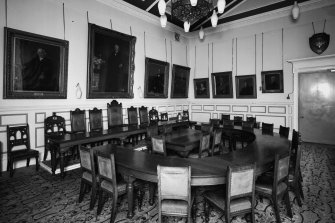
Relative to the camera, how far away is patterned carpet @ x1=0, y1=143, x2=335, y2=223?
2908 millimetres

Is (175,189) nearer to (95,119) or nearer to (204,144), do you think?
(204,144)

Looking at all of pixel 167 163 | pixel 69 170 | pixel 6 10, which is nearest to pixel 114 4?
pixel 6 10

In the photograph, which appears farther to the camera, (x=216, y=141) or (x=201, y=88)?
(x=201, y=88)

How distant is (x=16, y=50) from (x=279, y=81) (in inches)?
324

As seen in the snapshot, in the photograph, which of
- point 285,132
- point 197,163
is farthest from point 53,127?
point 285,132

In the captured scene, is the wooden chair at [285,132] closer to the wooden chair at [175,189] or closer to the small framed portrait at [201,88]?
the wooden chair at [175,189]

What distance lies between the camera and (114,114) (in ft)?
22.3

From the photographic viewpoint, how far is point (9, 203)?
331 centimetres

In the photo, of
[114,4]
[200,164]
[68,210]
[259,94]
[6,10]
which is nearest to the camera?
[200,164]

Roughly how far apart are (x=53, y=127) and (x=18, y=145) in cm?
83

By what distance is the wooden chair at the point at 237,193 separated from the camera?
2307 millimetres

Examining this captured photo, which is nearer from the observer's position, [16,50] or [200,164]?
[200,164]

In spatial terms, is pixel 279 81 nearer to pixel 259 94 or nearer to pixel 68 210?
pixel 259 94

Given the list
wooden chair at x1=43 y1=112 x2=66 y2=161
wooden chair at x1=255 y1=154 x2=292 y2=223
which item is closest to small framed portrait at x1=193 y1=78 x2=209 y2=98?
wooden chair at x1=43 y1=112 x2=66 y2=161
